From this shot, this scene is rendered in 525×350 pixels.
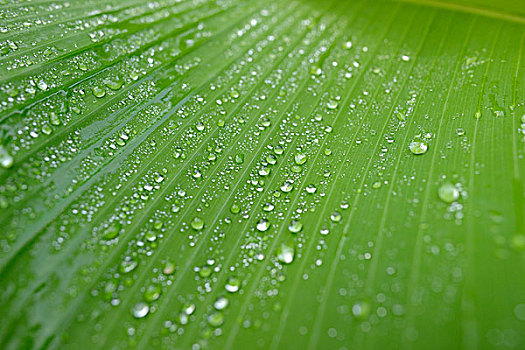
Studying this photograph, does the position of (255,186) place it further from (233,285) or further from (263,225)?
(233,285)

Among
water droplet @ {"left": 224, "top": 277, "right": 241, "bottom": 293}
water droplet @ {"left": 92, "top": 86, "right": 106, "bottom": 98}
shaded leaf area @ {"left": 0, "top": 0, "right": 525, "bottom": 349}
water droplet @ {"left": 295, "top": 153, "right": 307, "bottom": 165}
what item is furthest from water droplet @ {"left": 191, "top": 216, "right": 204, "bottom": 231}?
water droplet @ {"left": 92, "top": 86, "right": 106, "bottom": 98}

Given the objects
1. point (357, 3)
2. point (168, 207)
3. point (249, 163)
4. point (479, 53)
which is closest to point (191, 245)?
point (168, 207)

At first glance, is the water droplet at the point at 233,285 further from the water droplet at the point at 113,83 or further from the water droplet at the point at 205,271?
the water droplet at the point at 113,83

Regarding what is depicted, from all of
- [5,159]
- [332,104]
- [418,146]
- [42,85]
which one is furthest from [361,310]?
[42,85]

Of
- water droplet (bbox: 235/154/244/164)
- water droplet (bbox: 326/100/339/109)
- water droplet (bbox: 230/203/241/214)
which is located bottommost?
water droplet (bbox: 230/203/241/214)

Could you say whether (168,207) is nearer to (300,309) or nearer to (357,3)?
(300,309)

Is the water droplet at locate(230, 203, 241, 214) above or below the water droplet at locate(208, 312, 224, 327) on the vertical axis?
above

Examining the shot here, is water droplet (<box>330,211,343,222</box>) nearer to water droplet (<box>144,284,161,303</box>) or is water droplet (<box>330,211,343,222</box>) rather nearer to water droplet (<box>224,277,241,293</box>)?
water droplet (<box>224,277,241,293</box>)
